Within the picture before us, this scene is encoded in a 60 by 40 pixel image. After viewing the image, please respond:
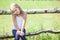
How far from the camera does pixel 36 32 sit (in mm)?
3107

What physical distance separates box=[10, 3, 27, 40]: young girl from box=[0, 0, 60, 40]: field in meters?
0.04

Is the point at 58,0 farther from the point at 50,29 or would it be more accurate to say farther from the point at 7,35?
the point at 7,35

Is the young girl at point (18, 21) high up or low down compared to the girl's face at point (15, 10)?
down

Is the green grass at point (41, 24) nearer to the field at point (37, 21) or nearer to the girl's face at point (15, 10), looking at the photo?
the field at point (37, 21)

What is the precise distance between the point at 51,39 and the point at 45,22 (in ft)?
0.65

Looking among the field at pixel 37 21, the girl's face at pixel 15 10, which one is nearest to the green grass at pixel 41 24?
the field at pixel 37 21

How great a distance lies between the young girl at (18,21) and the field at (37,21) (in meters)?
0.04

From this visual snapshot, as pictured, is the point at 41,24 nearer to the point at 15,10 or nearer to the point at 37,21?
the point at 37,21

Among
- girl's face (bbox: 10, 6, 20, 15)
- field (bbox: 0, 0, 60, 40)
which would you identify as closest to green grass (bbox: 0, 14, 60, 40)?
field (bbox: 0, 0, 60, 40)

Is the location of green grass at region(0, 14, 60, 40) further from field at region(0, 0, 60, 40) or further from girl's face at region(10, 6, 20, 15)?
girl's face at region(10, 6, 20, 15)

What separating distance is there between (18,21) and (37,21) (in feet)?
0.69

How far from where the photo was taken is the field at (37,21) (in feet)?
10.1

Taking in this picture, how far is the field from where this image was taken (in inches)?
121

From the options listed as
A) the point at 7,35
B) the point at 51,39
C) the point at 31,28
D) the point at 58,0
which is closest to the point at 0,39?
the point at 7,35
